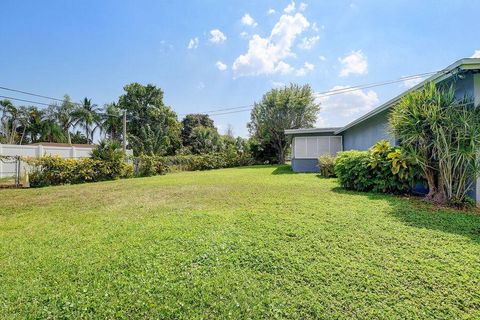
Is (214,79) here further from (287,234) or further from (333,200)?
(287,234)

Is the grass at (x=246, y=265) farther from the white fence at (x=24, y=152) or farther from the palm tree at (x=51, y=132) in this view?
the palm tree at (x=51, y=132)

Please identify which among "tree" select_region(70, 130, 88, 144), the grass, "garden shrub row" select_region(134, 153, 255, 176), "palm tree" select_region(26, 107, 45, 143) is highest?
"palm tree" select_region(26, 107, 45, 143)

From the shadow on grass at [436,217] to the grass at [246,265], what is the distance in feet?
0.10

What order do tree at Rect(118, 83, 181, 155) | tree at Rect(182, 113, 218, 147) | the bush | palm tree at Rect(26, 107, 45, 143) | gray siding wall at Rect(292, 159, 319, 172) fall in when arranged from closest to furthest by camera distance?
the bush, gray siding wall at Rect(292, 159, 319, 172), tree at Rect(118, 83, 181, 155), palm tree at Rect(26, 107, 45, 143), tree at Rect(182, 113, 218, 147)

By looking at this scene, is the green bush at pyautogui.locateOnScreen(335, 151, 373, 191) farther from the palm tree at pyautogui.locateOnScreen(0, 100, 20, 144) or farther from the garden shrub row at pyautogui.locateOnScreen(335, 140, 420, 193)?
the palm tree at pyautogui.locateOnScreen(0, 100, 20, 144)

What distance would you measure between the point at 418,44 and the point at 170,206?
46.1 feet

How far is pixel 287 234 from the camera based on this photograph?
12.5 ft

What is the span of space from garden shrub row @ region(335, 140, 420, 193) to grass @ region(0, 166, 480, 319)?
1652 mm

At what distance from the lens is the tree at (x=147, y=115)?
26359 mm

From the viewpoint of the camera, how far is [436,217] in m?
4.62

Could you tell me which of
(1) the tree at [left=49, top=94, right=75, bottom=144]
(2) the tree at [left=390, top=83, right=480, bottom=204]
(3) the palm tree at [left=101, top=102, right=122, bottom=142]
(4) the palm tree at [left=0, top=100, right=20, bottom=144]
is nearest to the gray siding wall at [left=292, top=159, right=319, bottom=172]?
(2) the tree at [left=390, top=83, right=480, bottom=204]

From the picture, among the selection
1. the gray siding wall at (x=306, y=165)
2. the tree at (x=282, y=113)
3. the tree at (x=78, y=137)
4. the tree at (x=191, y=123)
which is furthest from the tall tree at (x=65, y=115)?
the gray siding wall at (x=306, y=165)

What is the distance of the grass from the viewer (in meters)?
2.26

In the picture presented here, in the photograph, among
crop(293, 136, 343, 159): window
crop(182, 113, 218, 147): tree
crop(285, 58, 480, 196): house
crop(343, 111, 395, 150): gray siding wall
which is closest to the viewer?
crop(285, 58, 480, 196): house
